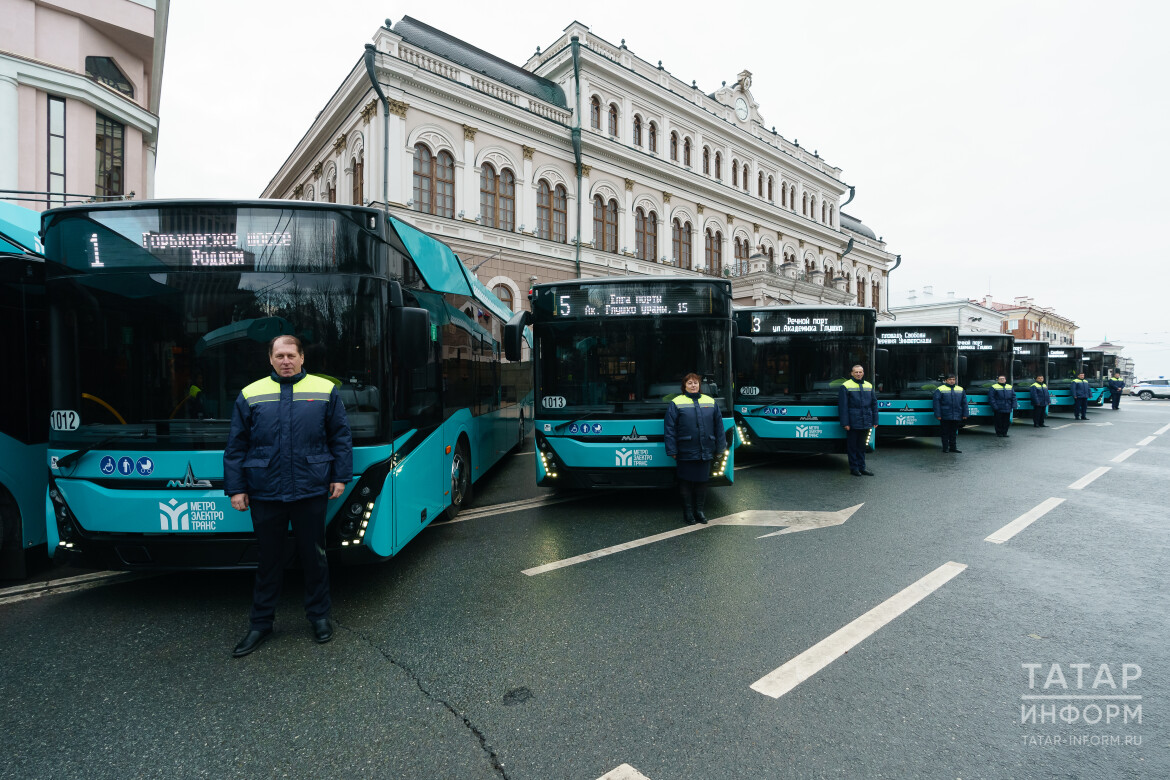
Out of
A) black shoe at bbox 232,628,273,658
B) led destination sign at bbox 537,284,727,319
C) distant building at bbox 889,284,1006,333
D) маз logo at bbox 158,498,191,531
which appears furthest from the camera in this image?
distant building at bbox 889,284,1006,333

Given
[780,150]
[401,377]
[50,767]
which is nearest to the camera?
[50,767]

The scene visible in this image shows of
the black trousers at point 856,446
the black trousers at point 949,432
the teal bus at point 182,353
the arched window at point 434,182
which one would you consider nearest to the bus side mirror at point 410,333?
the teal bus at point 182,353

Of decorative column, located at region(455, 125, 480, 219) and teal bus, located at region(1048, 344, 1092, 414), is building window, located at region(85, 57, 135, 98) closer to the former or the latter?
decorative column, located at region(455, 125, 480, 219)

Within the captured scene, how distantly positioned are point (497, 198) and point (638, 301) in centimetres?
2122

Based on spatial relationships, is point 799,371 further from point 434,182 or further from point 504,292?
point 434,182

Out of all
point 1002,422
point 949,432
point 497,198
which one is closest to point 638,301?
point 949,432

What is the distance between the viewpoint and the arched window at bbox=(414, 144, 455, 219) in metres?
23.4

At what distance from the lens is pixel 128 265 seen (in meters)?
3.69

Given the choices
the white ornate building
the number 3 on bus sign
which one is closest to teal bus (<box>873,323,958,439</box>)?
the number 3 on bus sign

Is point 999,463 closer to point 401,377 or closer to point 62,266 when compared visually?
point 401,377

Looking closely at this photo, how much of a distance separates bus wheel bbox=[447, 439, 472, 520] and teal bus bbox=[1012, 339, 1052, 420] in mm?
22037

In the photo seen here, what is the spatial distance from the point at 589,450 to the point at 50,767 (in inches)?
192

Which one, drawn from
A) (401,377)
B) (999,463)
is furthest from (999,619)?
(999,463)

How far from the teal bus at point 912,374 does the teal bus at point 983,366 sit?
14.0ft
